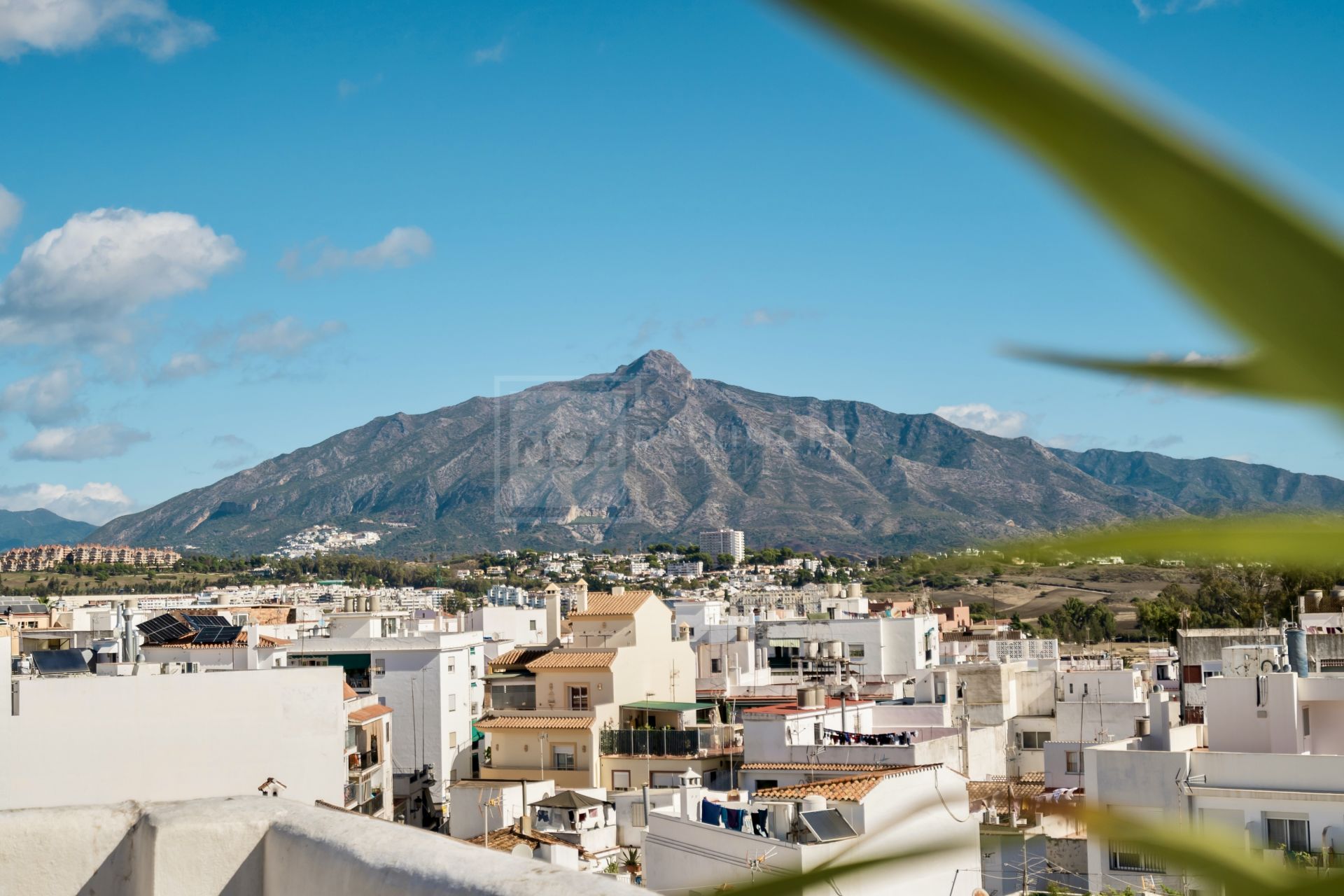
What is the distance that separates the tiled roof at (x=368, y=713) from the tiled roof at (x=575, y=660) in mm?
3571

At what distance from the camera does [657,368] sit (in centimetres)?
17500

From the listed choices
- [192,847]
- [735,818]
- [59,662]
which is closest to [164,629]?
[59,662]

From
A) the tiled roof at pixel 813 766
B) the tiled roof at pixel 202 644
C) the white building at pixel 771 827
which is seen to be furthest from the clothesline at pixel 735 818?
the tiled roof at pixel 202 644

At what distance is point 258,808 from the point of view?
2.96 metres

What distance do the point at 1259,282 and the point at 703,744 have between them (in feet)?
78.3

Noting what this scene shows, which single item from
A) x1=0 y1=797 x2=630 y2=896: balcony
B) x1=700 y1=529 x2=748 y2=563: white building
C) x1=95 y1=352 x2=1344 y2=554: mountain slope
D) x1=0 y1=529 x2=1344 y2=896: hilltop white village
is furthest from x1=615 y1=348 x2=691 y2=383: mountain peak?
x1=0 y1=797 x2=630 y2=896: balcony

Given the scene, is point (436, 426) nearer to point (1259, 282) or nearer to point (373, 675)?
point (373, 675)

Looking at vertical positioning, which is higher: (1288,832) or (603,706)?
(1288,832)

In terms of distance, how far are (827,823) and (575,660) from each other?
1458 centimetres

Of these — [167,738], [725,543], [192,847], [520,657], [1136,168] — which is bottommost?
[520,657]

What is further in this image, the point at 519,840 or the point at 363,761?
the point at 363,761

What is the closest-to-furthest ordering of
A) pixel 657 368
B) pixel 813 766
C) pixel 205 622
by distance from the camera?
pixel 813 766, pixel 205 622, pixel 657 368

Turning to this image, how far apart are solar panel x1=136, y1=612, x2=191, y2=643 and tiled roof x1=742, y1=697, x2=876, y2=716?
1063 centimetres

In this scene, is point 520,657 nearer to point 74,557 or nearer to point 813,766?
point 813,766
